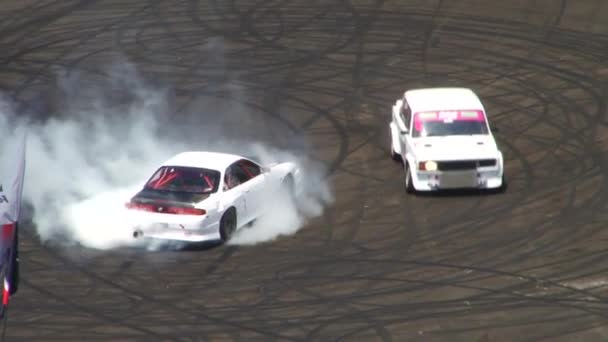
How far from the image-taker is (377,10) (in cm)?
3281

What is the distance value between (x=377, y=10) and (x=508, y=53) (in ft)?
14.2

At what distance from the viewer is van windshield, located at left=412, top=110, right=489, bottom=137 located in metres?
23.0

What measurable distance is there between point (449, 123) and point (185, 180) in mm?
5286

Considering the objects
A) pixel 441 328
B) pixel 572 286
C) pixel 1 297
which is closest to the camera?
pixel 1 297

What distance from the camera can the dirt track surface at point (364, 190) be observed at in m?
16.8

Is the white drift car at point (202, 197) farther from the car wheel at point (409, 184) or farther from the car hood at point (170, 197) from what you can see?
the car wheel at point (409, 184)

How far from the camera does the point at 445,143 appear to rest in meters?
22.5

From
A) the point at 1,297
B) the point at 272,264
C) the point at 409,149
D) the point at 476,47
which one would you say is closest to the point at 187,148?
the point at 409,149

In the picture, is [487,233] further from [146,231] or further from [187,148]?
[187,148]

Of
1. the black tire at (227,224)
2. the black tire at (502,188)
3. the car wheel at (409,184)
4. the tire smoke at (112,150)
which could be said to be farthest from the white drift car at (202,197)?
the black tire at (502,188)

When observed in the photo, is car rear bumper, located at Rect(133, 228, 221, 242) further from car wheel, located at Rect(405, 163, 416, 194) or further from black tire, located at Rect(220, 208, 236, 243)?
car wheel, located at Rect(405, 163, 416, 194)

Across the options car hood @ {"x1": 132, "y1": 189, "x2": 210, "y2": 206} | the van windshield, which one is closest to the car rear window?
car hood @ {"x1": 132, "y1": 189, "x2": 210, "y2": 206}

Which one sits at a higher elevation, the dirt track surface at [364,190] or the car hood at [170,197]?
the car hood at [170,197]

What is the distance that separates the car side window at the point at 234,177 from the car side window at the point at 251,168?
104 millimetres
